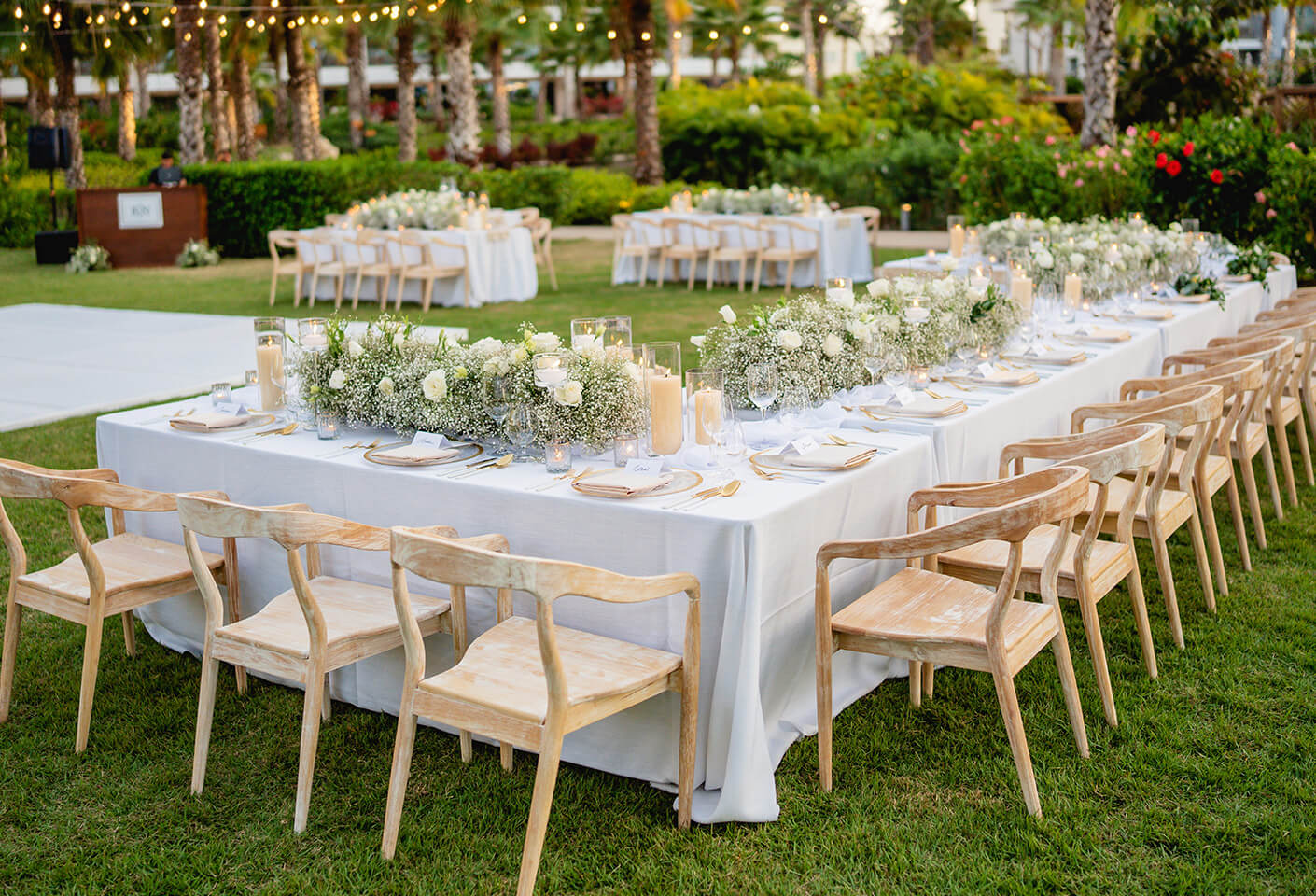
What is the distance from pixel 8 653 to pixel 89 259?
14.8 m

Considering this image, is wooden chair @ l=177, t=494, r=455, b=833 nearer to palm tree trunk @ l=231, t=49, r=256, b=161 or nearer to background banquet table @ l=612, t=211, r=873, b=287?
background banquet table @ l=612, t=211, r=873, b=287

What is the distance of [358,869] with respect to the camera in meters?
2.93

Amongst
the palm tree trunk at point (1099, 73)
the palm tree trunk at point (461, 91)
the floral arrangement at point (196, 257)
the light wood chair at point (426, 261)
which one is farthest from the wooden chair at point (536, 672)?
the palm tree trunk at point (461, 91)

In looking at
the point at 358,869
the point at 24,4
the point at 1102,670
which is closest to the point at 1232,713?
the point at 1102,670

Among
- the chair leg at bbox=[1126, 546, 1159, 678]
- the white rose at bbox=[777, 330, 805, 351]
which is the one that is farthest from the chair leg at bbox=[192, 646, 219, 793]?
the chair leg at bbox=[1126, 546, 1159, 678]

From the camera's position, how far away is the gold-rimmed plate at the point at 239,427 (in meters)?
4.11

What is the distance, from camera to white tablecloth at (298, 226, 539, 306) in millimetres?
12500

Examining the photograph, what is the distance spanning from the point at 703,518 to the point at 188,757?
1628 mm

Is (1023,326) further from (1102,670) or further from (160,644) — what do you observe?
(160,644)

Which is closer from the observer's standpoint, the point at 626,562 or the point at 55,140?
the point at 626,562

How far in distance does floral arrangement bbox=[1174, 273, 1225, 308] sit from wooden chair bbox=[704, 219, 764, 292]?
6292mm

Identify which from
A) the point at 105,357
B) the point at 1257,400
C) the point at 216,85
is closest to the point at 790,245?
the point at 105,357

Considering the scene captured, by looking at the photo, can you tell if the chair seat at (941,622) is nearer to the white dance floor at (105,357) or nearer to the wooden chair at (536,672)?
the wooden chair at (536,672)

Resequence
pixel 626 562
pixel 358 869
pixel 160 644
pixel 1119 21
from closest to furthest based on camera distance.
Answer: pixel 358 869, pixel 626 562, pixel 160 644, pixel 1119 21
